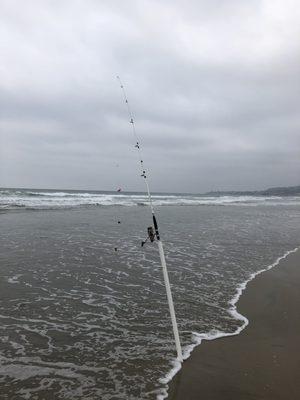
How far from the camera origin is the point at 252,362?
4.85 meters

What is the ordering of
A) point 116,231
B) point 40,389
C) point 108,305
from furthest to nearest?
point 116,231 < point 108,305 < point 40,389

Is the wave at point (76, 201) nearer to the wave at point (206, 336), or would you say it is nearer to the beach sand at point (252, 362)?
the wave at point (206, 336)

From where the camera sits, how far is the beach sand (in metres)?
4.13

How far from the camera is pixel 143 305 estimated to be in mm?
6906

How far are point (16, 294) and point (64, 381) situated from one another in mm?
3359

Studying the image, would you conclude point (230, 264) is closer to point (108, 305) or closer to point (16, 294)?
point (108, 305)

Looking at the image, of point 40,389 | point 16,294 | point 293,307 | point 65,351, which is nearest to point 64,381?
point 40,389

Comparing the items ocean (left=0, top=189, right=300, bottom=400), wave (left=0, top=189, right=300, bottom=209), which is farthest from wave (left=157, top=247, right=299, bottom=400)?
wave (left=0, top=189, right=300, bottom=209)

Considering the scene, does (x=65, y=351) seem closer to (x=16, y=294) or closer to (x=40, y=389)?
(x=40, y=389)

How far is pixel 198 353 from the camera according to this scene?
16.7ft

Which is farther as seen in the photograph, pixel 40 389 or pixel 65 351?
pixel 65 351

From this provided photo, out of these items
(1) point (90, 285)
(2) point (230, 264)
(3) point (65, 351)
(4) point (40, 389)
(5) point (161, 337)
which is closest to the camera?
(4) point (40, 389)

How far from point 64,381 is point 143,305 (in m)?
2.79

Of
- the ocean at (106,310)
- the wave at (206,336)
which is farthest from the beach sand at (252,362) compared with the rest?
the ocean at (106,310)
